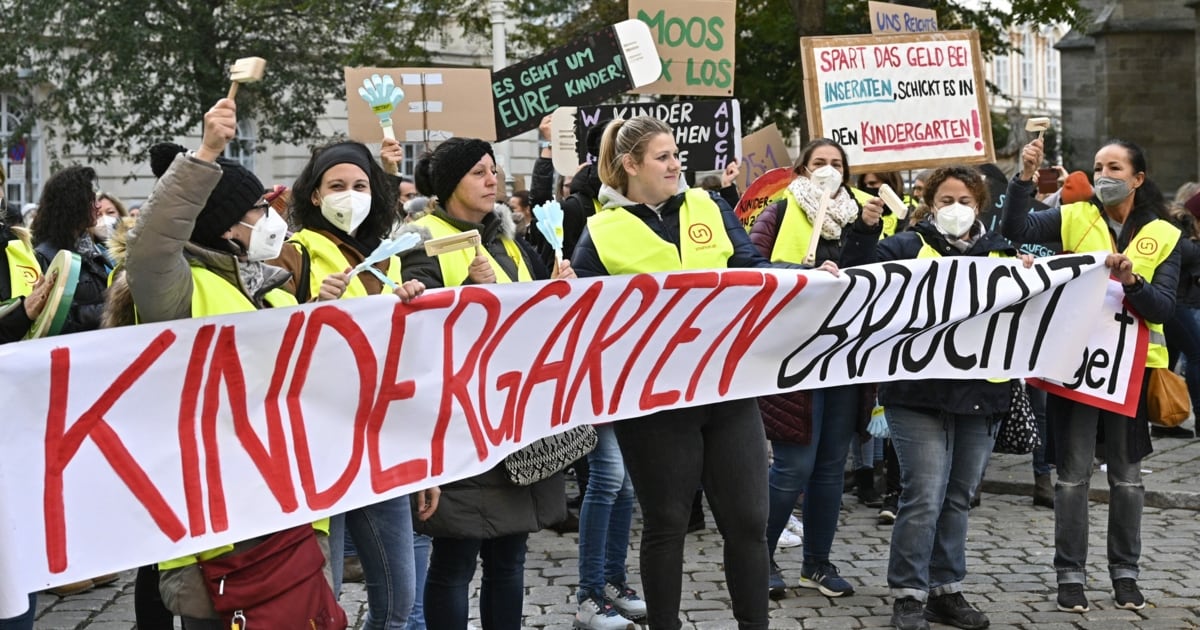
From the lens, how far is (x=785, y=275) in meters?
5.72

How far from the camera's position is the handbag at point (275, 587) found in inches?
157

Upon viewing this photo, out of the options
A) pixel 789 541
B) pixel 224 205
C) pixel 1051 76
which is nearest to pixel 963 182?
pixel 789 541

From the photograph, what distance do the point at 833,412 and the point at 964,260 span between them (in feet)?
3.14

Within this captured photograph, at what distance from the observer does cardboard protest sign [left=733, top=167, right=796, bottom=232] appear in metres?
8.55

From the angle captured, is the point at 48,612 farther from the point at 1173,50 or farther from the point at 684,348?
the point at 1173,50

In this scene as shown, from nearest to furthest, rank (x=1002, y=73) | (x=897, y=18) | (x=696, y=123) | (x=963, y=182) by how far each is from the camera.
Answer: (x=963, y=182), (x=696, y=123), (x=897, y=18), (x=1002, y=73)

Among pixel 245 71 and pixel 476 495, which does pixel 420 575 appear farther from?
pixel 245 71

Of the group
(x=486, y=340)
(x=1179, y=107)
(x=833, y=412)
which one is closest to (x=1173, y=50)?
(x=1179, y=107)

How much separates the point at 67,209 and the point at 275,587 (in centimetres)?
373

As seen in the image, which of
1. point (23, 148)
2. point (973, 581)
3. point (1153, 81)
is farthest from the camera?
point (1153, 81)

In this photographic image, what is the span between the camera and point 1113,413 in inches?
257

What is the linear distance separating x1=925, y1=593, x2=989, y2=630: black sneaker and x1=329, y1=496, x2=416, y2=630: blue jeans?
2498 mm

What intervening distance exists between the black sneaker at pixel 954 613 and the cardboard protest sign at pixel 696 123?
3.35 metres

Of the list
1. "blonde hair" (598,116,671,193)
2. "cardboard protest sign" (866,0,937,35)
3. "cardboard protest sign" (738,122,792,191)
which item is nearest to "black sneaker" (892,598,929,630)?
"blonde hair" (598,116,671,193)
